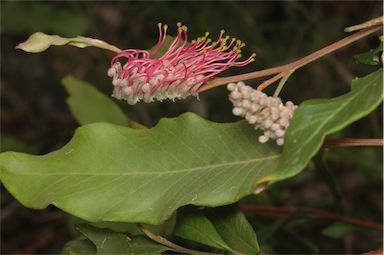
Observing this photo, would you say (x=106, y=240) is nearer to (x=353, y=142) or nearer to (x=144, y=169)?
(x=144, y=169)

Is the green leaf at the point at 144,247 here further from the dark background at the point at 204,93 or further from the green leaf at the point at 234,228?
the dark background at the point at 204,93

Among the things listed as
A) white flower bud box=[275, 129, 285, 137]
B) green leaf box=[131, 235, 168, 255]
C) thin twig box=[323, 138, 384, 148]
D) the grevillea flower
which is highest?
the grevillea flower

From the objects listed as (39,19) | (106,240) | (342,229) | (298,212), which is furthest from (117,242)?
(39,19)

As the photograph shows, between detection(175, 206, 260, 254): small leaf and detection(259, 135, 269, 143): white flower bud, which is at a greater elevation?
detection(259, 135, 269, 143): white flower bud

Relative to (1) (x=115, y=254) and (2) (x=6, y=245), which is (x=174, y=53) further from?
(2) (x=6, y=245)

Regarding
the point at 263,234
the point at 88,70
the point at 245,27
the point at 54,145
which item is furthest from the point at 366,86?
the point at 88,70

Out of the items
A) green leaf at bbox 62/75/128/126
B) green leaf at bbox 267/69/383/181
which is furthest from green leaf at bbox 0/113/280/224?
green leaf at bbox 62/75/128/126

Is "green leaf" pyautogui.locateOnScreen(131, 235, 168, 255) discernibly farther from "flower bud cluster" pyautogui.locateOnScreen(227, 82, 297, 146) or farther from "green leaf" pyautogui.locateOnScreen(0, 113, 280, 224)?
"flower bud cluster" pyautogui.locateOnScreen(227, 82, 297, 146)
